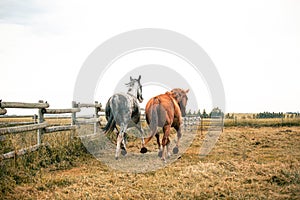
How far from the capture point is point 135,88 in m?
10.9

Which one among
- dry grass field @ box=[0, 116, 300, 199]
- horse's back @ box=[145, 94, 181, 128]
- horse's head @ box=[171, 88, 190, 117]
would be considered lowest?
dry grass field @ box=[0, 116, 300, 199]

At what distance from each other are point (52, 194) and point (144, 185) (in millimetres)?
1633

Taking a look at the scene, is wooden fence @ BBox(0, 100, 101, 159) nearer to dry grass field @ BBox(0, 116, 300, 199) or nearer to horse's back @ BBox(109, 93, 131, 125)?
dry grass field @ BBox(0, 116, 300, 199)

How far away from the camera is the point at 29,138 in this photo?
31.4ft

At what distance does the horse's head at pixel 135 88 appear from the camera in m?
10.8

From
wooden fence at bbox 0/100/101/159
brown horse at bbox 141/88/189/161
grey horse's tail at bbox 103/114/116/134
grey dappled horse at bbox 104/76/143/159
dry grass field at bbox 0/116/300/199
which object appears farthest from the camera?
grey horse's tail at bbox 103/114/116/134

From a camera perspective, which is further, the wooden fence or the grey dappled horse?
the grey dappled horse

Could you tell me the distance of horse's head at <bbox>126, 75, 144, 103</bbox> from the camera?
35.5 ft

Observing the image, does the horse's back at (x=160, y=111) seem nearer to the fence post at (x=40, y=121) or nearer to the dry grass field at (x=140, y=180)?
the dry grass field at (x=140, y=180)

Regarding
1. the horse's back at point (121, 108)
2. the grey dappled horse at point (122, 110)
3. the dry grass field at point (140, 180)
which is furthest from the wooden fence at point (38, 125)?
the horse's back at point (121, 108)

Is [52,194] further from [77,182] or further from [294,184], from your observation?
[294,184]

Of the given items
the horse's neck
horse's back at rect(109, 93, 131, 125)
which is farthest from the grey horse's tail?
the horse's neck

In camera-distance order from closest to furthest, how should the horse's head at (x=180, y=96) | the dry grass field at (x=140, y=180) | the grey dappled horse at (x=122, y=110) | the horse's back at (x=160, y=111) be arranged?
1. the dry grass field at (x=140, y=180)
2. the horse's back at (x=160, y=111)
3. the grey dappled horse at (x=122, y=110)
4. the horse's head at (x=180, y=96)

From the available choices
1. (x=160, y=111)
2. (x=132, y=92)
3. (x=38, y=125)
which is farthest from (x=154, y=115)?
(x=38, y=125)
